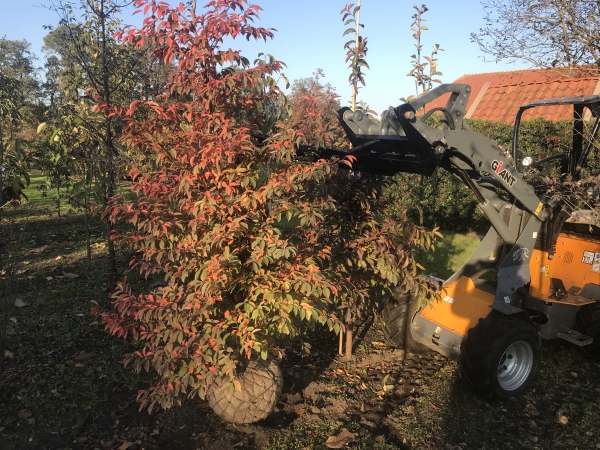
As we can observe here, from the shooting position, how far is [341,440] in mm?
3352

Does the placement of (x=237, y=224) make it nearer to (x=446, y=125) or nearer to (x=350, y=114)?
(x=350, y=114)

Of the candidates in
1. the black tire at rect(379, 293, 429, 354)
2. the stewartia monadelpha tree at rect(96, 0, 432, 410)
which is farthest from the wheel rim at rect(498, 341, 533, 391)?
the stewartia monadelpha tree at rect(96, 0, 432, 410)

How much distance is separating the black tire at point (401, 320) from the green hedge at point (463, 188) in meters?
1.47

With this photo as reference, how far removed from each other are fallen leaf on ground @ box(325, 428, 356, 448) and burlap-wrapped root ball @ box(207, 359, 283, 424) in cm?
49

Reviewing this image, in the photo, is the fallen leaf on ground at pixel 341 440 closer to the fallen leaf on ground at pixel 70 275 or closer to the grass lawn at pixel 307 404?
the grass lawn at pixel 307 404

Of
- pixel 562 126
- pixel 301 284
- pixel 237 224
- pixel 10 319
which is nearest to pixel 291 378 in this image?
pixel 301 284

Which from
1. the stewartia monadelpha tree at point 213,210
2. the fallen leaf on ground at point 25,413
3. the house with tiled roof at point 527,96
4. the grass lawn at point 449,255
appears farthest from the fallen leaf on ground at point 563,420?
the house with tiled roof at point 527,96

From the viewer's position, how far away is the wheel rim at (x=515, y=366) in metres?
4.07

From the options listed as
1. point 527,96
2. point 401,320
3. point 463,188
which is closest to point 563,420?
point 401,320

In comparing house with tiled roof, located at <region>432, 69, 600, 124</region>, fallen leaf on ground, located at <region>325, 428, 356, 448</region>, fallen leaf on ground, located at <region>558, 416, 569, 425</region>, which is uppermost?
house with tiled roof, located at <region>432, 69, 600, 124</region>

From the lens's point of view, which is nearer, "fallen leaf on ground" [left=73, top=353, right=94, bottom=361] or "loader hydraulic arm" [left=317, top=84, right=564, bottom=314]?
"loader hydraulic arm" [left=317, top=84, right=564, bottom=314]

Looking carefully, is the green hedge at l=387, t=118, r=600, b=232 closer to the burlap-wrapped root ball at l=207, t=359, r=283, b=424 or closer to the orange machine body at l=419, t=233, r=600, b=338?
the orange machine body at l=419, t=233, r=600, b=338

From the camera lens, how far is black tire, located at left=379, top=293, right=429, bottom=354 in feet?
15.3

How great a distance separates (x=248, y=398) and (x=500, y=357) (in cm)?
207
